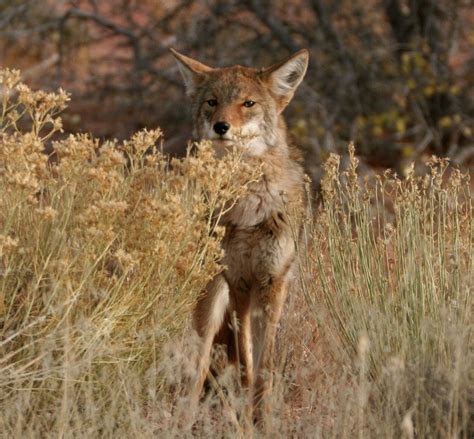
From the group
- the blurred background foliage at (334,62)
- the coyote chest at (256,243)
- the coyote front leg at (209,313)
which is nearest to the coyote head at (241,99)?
the coyote chest at (256,243)

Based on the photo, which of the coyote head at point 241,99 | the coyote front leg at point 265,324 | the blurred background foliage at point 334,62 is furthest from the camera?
the blurred background foliage at point 334,62

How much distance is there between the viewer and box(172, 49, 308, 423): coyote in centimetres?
551

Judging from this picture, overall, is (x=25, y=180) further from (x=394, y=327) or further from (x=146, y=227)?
(x=394, y=327)

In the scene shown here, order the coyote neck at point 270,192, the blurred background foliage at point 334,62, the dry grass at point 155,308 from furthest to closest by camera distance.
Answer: the blurred background foliage at point 334,62
the coyote neck at point 270,192
the dry grass at point 155,308

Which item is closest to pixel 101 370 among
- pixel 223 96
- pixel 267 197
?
pixel 267 197

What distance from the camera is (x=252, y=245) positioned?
5.54 metres

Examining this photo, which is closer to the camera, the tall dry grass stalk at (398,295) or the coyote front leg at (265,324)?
the tall dry grass stalk at (398,295)

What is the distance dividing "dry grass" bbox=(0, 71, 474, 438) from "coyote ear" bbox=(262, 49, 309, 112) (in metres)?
1.27

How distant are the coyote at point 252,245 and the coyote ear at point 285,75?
0.20m

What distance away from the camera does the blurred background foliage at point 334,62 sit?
11.4 metres

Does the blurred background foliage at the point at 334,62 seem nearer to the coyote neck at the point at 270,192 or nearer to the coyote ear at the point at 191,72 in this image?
the coyote ear at the point at 191,72

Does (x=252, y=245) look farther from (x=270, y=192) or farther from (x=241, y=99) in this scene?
(x=241, y=99)

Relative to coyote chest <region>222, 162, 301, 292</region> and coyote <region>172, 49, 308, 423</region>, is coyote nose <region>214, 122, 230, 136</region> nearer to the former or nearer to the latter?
coyote <region>172, 49, 308, 423</region>

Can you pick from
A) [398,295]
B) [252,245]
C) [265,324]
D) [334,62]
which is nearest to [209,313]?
[265,324]
